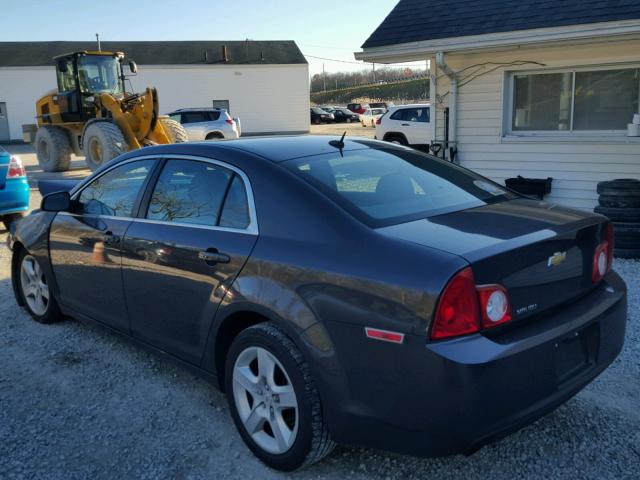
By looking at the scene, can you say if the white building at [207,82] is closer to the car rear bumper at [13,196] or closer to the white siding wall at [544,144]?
the white siding wall at [544,144]

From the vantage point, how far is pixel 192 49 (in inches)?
1548

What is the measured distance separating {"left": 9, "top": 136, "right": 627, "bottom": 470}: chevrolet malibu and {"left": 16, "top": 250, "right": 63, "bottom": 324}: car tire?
3.73ft

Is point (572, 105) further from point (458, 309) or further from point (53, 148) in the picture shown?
point (53, 148)

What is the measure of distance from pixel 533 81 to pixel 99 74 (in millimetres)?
12233

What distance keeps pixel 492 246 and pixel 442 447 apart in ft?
2.76

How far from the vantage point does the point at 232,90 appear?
122 feet

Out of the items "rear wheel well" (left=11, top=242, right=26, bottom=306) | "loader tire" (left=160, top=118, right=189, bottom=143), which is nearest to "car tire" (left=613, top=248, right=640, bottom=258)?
"rear wheel well" (left=11, top=242, right=26, bottom=306)

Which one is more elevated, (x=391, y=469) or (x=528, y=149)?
(x=528, y=149)

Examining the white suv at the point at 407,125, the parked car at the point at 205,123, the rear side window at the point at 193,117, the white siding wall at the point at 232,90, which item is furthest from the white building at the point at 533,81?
the white siding wall at the point at 232,90

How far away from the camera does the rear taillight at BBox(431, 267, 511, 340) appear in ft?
7.50

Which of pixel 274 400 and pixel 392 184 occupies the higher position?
pixel 392 184

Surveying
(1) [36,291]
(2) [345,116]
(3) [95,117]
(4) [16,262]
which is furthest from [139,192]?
(2) [345,116]

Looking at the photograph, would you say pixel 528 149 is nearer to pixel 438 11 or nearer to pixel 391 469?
pixel 438 11

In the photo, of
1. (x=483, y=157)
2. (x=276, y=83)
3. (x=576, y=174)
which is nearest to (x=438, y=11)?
(x=483, y=157)
